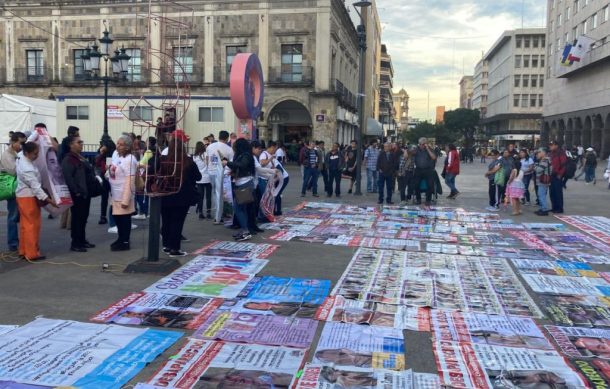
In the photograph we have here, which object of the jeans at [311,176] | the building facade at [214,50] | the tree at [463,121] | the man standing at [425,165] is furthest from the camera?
the tree at [463,121]

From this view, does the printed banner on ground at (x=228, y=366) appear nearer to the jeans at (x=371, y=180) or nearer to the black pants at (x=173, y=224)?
the black pants at (x=173, y=224)

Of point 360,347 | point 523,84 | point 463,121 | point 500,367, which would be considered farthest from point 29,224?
point 523,84

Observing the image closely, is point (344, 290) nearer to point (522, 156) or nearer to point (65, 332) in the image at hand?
point (65, 332)

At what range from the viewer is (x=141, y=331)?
4.79m

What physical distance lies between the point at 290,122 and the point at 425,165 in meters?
22.4

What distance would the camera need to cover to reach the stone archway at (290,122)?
119 ft

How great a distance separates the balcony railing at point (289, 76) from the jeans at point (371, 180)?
1555 centimetres

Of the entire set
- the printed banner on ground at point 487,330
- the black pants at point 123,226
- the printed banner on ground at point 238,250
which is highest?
the black pants at point 123,226

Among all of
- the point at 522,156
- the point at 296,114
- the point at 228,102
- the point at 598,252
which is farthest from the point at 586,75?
the point at 598,252

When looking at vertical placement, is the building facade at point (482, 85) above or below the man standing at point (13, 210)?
above

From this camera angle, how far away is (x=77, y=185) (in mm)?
7875

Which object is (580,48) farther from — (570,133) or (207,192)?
(207,192)

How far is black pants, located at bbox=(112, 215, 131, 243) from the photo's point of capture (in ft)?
26.9

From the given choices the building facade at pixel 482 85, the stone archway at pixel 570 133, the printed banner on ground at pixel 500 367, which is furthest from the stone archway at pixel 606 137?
the building facade at pixel 482 85
